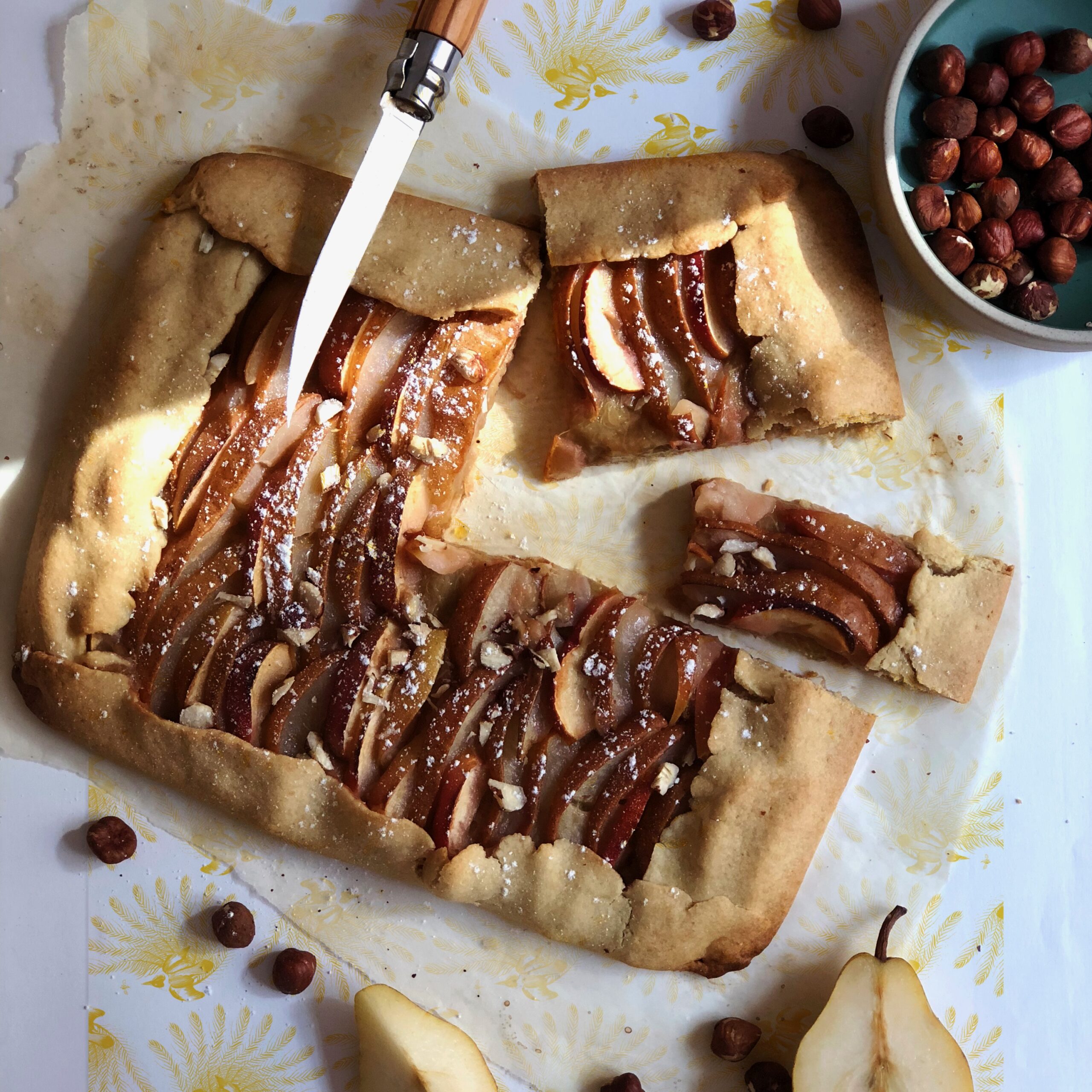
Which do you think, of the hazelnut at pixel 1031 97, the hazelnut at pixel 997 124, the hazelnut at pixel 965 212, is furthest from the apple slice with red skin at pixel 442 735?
the hazelnut at pixel 1031 97

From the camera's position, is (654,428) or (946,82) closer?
(946,82)

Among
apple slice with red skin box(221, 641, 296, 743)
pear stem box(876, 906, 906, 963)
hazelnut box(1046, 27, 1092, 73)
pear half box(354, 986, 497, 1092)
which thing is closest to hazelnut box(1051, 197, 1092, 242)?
hazelnut box(1046, 27, 1092, 73)

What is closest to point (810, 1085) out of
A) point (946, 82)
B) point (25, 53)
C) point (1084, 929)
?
point (1084, 929)

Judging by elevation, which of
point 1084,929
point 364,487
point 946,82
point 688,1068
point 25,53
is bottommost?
point 688,1068

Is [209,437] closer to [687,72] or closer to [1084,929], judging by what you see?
[687,72]

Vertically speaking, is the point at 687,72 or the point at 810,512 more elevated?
the point at 687,72

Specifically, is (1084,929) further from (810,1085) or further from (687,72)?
(687,72)

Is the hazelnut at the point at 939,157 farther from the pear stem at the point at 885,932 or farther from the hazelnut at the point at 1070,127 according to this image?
the pear stem at the point at 885,932
